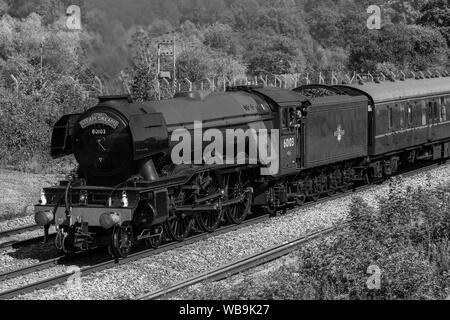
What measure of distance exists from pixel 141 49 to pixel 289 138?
32.3 feet

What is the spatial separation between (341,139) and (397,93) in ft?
Result: 15.3

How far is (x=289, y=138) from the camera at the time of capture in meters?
17.6

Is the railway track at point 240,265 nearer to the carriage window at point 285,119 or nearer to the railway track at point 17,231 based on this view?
the carriage window at point 285,119

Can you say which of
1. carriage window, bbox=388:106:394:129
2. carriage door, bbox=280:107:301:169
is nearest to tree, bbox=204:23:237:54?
carriage window, bbox=388:106:394:129

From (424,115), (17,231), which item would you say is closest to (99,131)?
(17,231)

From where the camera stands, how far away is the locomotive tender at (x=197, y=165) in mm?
12805

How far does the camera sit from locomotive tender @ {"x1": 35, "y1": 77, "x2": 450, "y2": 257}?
42.0ft

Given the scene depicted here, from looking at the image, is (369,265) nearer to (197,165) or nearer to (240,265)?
(240,265)

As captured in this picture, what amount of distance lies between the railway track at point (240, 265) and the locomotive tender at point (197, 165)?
5.74 ft

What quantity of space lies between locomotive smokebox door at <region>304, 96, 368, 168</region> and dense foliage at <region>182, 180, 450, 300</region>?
533 centimetres

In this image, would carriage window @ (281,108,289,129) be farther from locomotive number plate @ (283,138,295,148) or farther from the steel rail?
the steel rail

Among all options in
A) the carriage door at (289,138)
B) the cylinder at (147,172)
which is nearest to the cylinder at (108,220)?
the cylinder at (147,172)

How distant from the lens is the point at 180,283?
11078 millimetres
